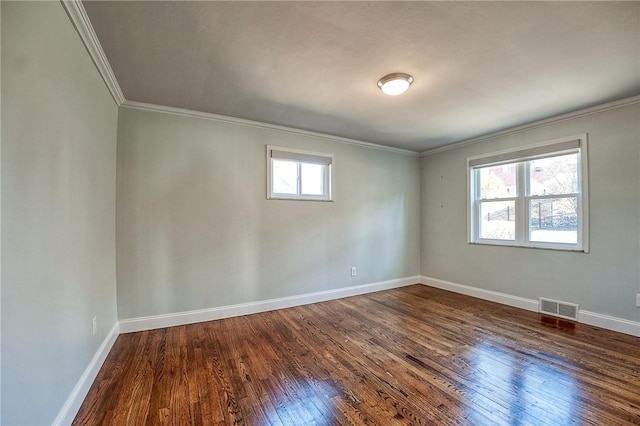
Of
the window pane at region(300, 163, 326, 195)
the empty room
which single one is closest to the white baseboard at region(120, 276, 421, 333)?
the empty room

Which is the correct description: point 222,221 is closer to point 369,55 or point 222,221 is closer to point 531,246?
point 369,55

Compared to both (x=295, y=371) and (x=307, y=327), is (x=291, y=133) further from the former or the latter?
(x=295, y=371)

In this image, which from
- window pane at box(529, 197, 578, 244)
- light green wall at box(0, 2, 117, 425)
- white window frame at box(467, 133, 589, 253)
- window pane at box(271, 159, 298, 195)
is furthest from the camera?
window pane at box(271, 159, 298, 195)

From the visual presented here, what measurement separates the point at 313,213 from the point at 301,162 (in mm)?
748

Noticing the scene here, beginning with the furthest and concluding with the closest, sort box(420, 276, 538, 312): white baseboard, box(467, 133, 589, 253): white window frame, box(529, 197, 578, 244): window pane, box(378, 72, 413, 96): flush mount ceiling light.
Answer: box(420, 276, 538, 312): white baseboard → box(529, 197, 578, 244): window pane → box(467, 133, 589, 253): white window frame → box(378, 72, 413, 96): flush mount ceiling light

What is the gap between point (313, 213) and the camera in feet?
12.7

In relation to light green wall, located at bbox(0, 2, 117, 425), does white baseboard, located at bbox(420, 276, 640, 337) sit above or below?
below

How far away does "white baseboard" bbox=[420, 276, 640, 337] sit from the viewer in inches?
109

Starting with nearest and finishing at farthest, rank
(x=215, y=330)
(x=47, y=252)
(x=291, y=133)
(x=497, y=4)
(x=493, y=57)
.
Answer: (x=47, y=252) → (x=497, y=4) → (x=493, y=57) → (x=215, y=330) → (x=291, y=133)

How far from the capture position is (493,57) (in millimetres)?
2062

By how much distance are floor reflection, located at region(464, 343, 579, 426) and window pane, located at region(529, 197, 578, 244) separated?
1.78 metres

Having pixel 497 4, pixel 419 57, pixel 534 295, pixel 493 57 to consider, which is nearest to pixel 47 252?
pixel 419 57

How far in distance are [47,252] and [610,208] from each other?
4810 millimetres

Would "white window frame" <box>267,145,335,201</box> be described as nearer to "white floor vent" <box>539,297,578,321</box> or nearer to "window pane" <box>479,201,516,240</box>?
"window pane" <box>479,201,516,240</box>
